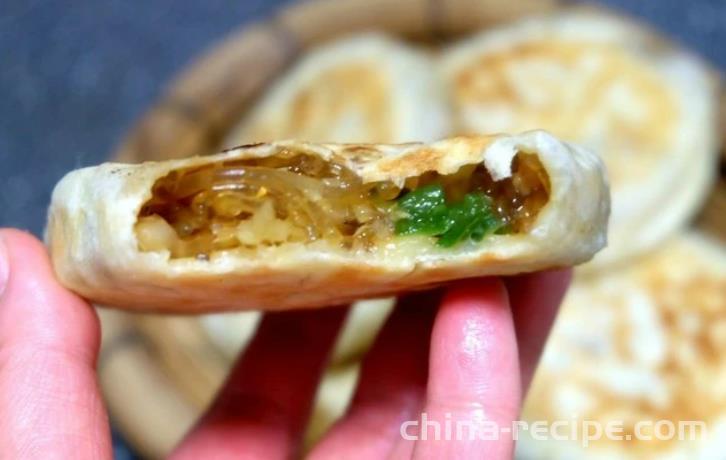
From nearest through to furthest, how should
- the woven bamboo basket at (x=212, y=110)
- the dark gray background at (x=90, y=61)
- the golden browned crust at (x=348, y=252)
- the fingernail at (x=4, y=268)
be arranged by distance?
1. the golden browned crust at (x=348, y=252)
2. the fingernail at (x=4, y=268)
3. the woven bamboo basket at (x=212, y=110)
4. the dark gray background at (x=90, y=61)

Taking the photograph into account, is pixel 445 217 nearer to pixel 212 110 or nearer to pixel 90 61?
pixel 212 110

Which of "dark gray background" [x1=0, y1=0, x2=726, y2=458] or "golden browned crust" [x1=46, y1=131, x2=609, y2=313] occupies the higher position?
"dark gray background" [x1=0, y1=0, x2=726, y2=458]

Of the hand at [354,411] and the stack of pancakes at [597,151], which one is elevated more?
the stack of pancakes at [597,151]

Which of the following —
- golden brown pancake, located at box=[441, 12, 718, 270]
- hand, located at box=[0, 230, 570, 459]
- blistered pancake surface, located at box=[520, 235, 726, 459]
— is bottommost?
hand, located at box=[0, 230, 570, 459]

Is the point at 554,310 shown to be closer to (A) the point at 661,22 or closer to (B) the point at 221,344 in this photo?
(B) the point at 221,344

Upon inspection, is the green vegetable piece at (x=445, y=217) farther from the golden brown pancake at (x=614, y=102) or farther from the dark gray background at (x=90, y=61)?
the dark gray background at (x=90, y=61)

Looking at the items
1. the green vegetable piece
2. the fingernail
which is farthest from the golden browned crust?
the fingernail

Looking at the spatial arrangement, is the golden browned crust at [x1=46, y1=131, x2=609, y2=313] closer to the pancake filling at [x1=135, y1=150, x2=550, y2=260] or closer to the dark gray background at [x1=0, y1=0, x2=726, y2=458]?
the pancake filling at [x1=135, y1=150, x2=550, y2=260]

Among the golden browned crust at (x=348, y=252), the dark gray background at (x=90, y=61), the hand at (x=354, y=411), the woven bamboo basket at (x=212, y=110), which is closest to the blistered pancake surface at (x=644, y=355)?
the woven bamboo basket at (x=212, y=110)
